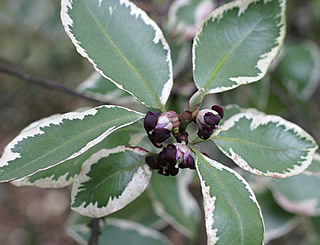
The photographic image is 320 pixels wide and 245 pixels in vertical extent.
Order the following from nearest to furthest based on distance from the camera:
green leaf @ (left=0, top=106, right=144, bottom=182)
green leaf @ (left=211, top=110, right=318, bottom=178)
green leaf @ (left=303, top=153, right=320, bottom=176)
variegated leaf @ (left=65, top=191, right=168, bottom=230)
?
green leaf @ (left=0, top=106, right=144, bottom=182), green leaf @ (left=211, top=110, right=318, bottom=178), green leaf @ (left=303, top=153, right=320, bottom=176), variegated leaf @ (left=65, top=191, right=168, bottom=230)

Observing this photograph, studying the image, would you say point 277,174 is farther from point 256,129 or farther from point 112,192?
point 112,192

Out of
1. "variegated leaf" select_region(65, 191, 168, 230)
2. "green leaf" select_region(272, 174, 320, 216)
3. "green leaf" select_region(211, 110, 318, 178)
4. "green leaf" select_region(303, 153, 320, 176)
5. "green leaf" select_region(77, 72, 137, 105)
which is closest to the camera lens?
"green leaf" select_region(211, 110, 318, 178)

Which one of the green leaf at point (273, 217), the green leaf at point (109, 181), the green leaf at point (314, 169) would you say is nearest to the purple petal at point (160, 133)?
the green leaf at point (109, 181)

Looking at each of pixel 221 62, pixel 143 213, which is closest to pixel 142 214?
pixel 143 213

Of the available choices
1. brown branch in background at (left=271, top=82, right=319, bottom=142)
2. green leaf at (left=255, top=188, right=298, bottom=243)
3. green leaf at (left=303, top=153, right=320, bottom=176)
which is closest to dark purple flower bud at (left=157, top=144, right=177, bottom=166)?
green leaf at (left=303, top=153, right=320, bottom=176)

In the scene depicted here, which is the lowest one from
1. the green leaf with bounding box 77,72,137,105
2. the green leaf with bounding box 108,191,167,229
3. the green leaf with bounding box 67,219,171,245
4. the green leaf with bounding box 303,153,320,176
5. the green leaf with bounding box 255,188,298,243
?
the green leaf with bounding box 108,191,167,229

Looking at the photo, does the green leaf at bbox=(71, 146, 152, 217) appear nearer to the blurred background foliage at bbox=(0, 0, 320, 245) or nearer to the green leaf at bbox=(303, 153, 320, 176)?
the green leaf at bbox=(303, 153, 320, 176)

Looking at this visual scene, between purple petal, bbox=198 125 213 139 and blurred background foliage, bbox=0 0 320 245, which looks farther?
blurred background foliage, bbox=0 0 320 245

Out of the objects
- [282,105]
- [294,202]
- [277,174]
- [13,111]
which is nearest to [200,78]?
[277,174]
